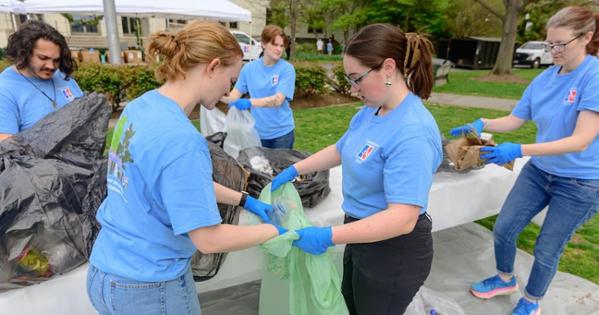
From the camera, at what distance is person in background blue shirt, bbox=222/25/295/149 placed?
2988 millimetres

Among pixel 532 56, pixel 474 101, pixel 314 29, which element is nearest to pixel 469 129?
pixel 474 101

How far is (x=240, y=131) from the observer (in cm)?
304

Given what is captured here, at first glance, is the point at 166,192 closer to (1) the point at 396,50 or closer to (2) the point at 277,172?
(1) the point at 396,50

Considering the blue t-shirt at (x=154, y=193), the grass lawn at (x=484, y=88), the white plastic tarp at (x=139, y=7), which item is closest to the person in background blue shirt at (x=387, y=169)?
the blue t-shirt at (x=154, y=193)

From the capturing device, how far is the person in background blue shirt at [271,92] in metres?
2.99

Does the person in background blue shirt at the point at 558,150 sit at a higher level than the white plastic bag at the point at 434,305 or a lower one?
higher

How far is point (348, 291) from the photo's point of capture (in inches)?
67.4

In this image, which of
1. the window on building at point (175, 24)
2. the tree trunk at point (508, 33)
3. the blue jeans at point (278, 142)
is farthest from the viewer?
the tree trunk at point (508, 33)

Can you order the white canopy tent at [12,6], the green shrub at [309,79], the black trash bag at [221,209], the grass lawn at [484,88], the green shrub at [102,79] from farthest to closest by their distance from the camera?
the grass lawn at [484,88]
the white canopy tent at [12,6]
the green shrub at [309,79]
the green shrub at [102,79]
the black trash bag at [221,209]

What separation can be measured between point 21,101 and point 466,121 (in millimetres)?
6990

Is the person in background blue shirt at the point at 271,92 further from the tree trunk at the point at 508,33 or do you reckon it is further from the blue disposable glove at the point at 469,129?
the tree trunk at the point at 508,33

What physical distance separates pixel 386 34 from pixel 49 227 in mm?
1364

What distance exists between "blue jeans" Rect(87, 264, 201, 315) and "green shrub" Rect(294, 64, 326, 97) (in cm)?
709

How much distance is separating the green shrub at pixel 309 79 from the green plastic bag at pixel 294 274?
6525 millimetres
